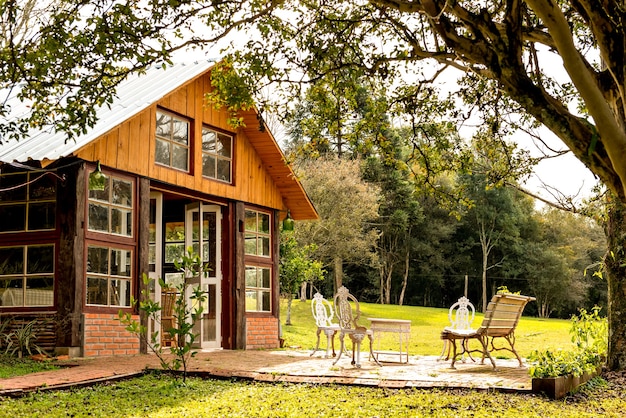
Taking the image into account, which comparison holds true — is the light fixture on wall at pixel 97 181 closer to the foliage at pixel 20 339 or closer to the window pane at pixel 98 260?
the window pane at pixel 98 260

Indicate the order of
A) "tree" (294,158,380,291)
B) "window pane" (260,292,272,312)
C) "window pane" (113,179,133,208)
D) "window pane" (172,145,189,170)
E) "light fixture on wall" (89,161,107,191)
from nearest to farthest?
1. "light fixture on wall" (89,161,107,191)
2. "window pane" (113,179,133,208)
3. "window pane" (172,145,189,170)
4. "window pane" (260,292,272,312)
5. "tree" (294,158,380,291)

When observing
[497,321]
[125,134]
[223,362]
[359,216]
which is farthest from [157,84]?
[359,216]

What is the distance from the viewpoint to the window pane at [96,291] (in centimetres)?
989

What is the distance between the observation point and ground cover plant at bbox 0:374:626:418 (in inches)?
223

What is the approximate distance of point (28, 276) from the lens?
32.2 feet

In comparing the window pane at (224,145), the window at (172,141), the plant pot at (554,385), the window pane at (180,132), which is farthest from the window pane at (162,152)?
the plant pot at (554,385)

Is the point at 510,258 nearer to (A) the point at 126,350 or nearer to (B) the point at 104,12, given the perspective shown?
(A) the point at 126,350

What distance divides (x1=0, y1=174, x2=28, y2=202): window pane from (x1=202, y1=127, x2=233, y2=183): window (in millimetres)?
3236

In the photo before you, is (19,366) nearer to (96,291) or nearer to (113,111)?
(96,291)

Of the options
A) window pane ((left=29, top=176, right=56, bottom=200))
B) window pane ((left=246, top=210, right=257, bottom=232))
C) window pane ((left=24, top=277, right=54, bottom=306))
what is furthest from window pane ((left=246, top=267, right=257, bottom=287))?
window pane ((left=29, top=176, right=56, bottom=200))

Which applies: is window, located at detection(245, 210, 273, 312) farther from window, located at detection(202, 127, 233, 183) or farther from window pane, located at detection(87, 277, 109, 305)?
window pane, located at detection(87, 277, 109, 305)

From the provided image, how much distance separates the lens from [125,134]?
10.7 metres

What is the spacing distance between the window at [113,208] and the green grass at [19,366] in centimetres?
200

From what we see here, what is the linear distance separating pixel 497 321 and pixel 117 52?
5303 mm
